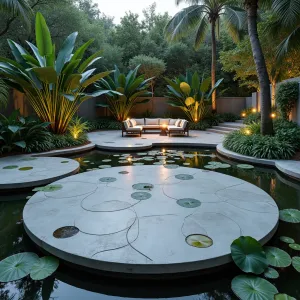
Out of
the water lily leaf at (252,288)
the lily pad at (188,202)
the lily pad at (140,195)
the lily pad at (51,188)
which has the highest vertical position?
the lily pad at (51,188)

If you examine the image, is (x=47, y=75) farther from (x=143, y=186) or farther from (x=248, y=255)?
(x=248, y=255)

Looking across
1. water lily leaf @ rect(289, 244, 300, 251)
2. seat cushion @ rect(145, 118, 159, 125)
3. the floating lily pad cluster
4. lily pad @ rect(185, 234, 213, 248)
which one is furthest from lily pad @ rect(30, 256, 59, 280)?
seat cushion @ rect(145, 118, 159, 125)

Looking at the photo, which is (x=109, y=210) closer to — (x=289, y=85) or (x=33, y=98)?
(x=33, y=98)

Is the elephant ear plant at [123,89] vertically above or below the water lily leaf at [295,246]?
above

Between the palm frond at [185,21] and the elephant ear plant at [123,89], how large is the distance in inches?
107

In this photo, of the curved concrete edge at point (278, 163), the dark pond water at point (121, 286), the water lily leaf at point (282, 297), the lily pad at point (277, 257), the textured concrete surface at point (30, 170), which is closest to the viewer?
the water lily leaf at point (282, 297)

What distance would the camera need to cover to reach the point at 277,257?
2361 millimetres

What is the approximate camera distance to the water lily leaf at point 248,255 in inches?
85.1

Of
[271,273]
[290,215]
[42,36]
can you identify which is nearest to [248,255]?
[271,273]

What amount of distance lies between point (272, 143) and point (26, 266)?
6131 mm

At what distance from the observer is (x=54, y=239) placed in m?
2.47

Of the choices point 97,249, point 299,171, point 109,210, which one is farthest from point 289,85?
→ point 97,249

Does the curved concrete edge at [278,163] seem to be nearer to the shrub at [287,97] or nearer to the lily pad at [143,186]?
the shrub at [287,97]


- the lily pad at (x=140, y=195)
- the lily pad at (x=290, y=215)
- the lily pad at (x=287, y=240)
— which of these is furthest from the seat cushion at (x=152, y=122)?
the lily pad at (x=287, y=240)
